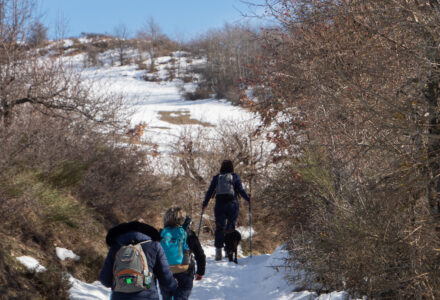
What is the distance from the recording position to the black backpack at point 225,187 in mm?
7824

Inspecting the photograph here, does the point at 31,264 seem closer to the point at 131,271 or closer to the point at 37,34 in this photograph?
the point at 131,271

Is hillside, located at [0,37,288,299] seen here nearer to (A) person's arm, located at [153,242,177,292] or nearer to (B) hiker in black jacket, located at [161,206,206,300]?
(B) hiker in black jacket, located at [161,206,206,300]

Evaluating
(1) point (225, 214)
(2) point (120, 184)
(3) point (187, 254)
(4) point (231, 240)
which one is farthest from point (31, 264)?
(2) point (120, 184)

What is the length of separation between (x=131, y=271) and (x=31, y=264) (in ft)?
9.99

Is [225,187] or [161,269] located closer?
[161,269]

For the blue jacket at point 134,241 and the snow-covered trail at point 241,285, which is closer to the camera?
the blue jacket at point 134,241

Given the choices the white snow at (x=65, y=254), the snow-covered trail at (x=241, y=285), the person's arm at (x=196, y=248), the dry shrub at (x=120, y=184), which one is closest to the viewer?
the person's arm at (x=196, y=248)

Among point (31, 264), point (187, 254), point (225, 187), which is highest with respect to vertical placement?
point (225, 187)

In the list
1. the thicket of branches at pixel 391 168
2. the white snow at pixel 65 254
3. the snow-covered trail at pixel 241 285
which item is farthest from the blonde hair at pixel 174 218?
the white snow at pixel 65 254

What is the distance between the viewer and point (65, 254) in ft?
22.8

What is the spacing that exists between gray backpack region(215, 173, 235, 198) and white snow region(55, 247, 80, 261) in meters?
2.68

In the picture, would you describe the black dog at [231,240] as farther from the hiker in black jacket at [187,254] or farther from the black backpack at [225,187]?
the hiker in black jacket at [187,254]

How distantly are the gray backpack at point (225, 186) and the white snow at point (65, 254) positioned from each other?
2.68m

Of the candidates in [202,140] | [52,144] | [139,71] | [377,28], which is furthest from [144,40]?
[377,28]
